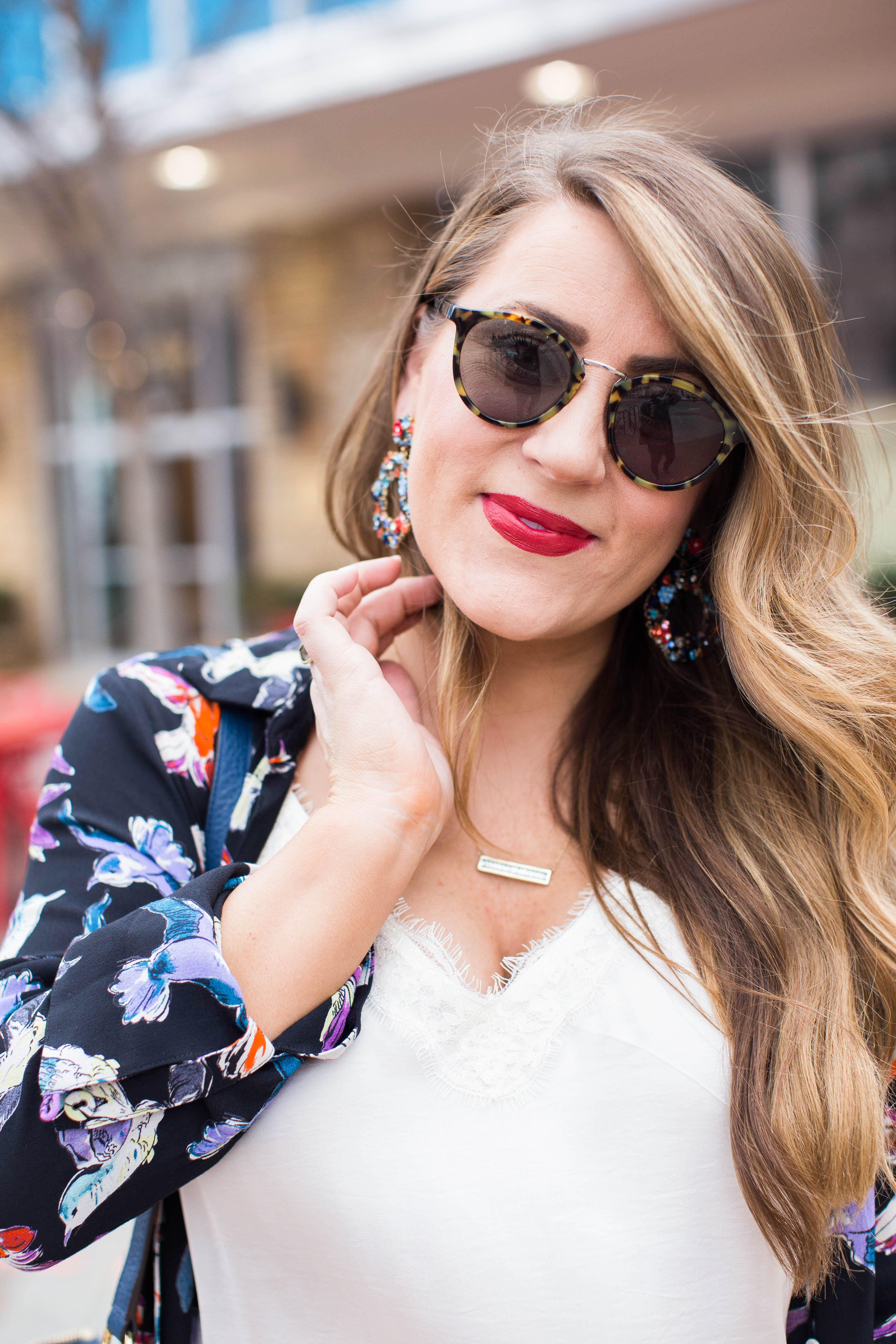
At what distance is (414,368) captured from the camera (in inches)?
60.9

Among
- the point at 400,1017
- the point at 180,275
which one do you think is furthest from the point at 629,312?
the point at 180,275

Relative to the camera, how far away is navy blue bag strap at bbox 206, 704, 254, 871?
129cm

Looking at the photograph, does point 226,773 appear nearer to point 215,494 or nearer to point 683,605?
point 683,605

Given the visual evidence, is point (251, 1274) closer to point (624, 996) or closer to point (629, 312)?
point (624, 996)

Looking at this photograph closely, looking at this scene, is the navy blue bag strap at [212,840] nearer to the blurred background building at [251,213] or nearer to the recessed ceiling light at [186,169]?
the blurred background building at [251,213]

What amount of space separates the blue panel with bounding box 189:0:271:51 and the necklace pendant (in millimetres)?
4863

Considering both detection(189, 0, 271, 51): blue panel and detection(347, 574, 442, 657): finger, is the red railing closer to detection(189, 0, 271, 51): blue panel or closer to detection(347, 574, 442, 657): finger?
detection(347, 574, 442, 657): finger

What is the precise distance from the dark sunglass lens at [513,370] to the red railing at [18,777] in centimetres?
331

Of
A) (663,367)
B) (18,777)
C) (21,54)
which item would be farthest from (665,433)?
(21,54)

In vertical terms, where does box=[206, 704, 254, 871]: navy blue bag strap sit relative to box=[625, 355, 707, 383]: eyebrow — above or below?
below

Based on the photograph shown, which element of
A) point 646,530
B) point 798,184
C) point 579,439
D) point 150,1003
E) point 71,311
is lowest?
point 150,1003

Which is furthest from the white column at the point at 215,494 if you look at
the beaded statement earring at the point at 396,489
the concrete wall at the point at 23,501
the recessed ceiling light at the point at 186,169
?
the beaded statement earring at the point at 396,489

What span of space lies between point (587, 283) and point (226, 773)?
0.82 meters

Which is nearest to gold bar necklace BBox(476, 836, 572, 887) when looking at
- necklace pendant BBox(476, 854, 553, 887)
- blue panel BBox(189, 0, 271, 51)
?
necklace pendant BBox(476, 854, 553, 887)
